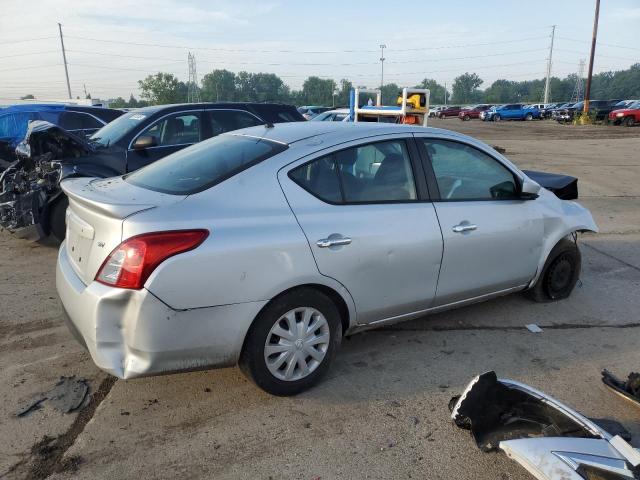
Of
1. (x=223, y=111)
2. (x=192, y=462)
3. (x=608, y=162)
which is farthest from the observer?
(x=608, y=162)

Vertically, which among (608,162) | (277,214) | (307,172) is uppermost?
(307,172)

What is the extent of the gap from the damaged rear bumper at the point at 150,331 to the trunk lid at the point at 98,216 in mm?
177

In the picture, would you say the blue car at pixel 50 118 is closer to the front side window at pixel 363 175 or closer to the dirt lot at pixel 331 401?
the dirt lot at pixel 331 401

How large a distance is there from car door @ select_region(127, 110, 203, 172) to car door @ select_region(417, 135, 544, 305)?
13.9ft

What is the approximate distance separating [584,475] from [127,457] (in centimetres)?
211

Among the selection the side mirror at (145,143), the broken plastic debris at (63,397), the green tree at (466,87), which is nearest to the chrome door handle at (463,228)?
the broken plastic debris at (63,397)

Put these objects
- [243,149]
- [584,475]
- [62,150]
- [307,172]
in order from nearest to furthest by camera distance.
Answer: [584,475] < [307,172] < [243,149] < [62,150]

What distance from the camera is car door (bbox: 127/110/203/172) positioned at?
271 inches

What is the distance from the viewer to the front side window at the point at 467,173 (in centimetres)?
383

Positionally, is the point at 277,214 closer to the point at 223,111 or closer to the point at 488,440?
the point at 488,440

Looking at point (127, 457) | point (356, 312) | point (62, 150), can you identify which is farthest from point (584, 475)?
point (62, 150)

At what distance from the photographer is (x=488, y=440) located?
2.80 metres

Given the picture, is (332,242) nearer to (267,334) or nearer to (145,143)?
(267,334)

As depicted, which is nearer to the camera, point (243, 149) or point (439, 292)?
point (243, 149)
